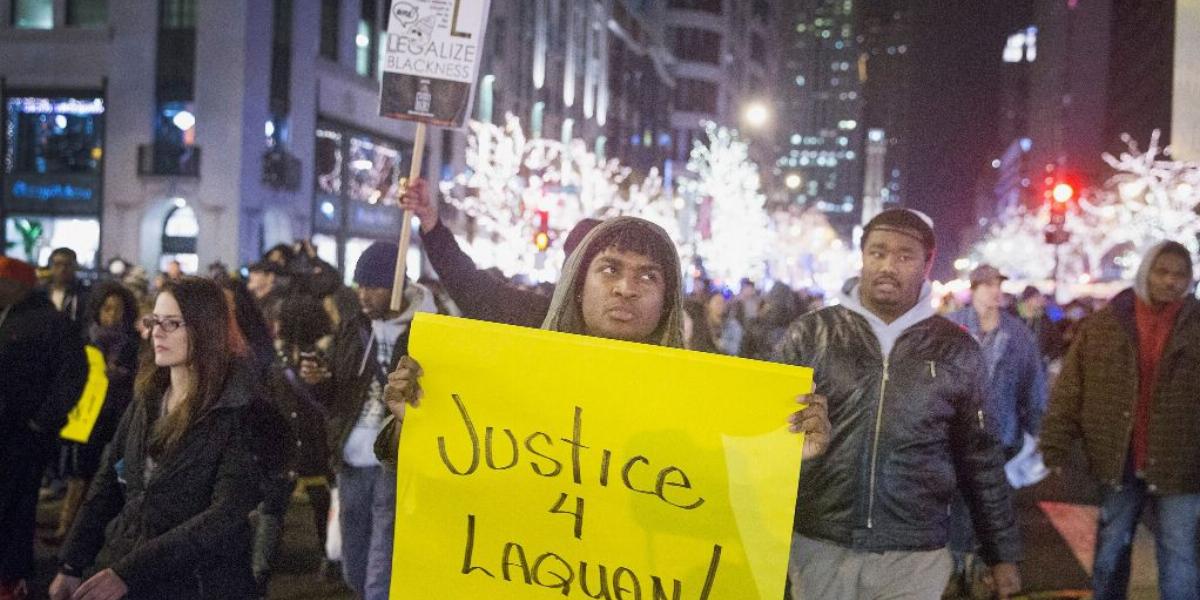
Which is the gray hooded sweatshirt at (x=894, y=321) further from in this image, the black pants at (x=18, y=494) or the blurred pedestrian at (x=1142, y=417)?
the black pants at (x=18, y=494)

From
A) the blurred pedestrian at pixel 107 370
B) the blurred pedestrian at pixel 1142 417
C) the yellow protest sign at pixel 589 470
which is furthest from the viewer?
the blurred pedestrian at pixel 107 370

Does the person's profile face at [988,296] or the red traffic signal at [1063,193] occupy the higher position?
the red traffic signal at [1063,193]

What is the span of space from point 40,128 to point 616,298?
122 feet

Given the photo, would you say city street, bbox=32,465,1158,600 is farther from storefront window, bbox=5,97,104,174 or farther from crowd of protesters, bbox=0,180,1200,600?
storefront window, bbox=5,97,104,174

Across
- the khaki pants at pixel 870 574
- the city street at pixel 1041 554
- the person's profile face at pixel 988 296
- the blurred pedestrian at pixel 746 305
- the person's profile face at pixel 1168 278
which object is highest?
the person's profile face at pixel 1168 278

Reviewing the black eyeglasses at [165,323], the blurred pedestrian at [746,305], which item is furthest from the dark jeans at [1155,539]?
the blurred pedestrian at [746,305]

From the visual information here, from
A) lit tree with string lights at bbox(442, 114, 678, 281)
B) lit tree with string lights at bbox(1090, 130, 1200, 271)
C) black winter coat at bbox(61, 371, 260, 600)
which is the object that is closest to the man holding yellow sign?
black winter coat at bbox(61, 371, 260, 600)

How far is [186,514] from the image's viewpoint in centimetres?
383

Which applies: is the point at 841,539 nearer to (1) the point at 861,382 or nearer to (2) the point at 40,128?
(1) the point at 861,382

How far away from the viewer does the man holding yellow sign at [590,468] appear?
283 centimetres

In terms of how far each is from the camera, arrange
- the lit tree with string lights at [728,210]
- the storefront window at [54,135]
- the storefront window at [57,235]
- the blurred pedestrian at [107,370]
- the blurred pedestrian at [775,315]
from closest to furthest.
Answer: the blurred pedestrian at [107,370] → the blurred pedestrian at [775,315] → the storefront window at [57,235] → the storefront window at [54,135] → the lit tree with string lights at [728,210]

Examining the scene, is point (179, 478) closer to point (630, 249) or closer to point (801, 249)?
point (630, 249)

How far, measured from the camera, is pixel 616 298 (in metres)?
3.26

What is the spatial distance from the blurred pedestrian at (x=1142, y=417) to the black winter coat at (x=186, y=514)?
4.15 metres
